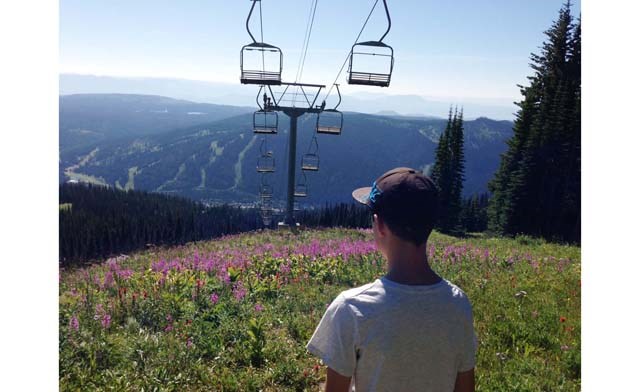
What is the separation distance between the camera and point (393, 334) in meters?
2.22

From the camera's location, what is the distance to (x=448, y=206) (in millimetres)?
63094

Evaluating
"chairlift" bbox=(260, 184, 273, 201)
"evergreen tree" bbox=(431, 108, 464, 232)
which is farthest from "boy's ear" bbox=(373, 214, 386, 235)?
"evergreen tree" bbox=(431, 108, 464, 232)

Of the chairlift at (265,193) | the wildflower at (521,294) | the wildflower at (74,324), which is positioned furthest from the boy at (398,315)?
the chairlift at (265,193)

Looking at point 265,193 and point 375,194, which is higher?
point 375,194

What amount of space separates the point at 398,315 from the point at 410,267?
25 centimetres

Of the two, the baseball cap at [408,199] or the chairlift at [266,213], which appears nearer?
the baseball cap at [408,199]

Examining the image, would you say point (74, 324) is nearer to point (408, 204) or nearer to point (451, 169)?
point (408, 204)

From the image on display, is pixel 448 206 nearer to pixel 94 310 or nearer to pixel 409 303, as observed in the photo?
pixel 94 310

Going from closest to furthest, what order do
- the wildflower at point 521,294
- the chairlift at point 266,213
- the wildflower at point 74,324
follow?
the wildflower at point 74,324 → the wildflower at point 521,294 → the chairlift at point 266,213

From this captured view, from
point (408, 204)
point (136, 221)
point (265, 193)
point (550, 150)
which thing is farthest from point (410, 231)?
point (136, 221)

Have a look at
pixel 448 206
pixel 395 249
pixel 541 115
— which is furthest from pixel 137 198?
pixel 395 249

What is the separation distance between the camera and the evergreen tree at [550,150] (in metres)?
40.6

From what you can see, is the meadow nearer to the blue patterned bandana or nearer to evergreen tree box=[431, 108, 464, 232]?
the blue patterned bandana

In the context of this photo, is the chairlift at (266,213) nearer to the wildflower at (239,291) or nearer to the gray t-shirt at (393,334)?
the wildflower at (239,291)
